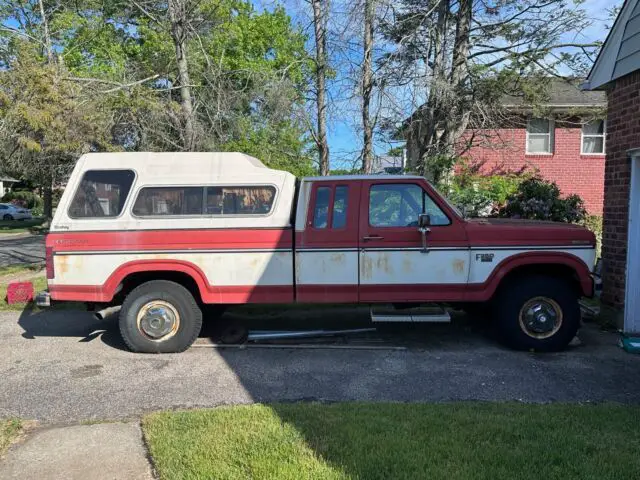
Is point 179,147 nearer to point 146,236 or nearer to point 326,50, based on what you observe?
point 326,50

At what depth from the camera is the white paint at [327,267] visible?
586cm

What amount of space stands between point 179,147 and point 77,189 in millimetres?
5622

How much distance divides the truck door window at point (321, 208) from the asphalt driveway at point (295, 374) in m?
1.54

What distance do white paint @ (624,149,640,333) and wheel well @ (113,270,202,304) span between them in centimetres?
541

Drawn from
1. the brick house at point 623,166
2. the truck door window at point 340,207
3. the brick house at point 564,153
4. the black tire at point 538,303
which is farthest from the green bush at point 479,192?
the truck door window at point 340,207

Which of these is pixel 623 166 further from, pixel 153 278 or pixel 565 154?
pixel 565 154

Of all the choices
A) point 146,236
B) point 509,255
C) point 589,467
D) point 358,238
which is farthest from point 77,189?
point 589,467

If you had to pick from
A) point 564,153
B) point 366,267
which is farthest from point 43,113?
point 564,153

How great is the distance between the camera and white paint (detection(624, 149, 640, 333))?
649cm

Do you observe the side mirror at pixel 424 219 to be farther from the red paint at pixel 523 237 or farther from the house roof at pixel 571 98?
the house roof at pixel 571 98

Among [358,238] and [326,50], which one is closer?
[358,238]

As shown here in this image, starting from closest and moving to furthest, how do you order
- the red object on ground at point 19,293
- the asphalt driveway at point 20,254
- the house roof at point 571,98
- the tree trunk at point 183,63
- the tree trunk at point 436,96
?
the red object on ground at point 19,293, the tree trunk at point 183,63, the tree trunk at point 436,96, the asphalt driveway at point 20,254, the house roof at point 571,98

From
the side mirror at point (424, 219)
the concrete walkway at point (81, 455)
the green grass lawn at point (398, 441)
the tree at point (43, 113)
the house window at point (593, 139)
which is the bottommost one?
the concrete walkway at point (81, 455)

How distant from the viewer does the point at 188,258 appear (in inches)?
232
